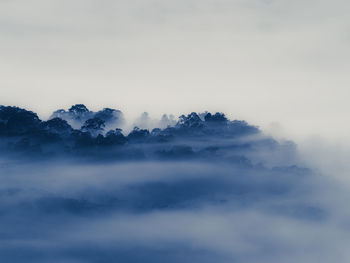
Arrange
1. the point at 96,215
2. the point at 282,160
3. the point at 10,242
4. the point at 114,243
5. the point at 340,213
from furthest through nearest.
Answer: the point at 282,160, the point at 340,213, the point at 96,215, the point at 114,243, the point at 10,242

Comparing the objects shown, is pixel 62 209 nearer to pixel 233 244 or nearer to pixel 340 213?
pixel 233 244

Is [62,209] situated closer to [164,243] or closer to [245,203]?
[164,243]

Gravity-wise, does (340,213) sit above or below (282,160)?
below

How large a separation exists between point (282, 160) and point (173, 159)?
22924 mm

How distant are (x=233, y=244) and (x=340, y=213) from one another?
22.3m

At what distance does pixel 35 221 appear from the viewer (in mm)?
73750

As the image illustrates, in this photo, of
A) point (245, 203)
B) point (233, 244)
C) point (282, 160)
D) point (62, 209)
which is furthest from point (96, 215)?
point (282, 160)

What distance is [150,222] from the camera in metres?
84.1

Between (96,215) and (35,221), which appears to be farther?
(96,215)

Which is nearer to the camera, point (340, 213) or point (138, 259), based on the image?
point (138, 259)

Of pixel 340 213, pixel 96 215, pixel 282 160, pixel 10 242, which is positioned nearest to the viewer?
pixel 10 242

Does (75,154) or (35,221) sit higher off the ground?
(75,154)

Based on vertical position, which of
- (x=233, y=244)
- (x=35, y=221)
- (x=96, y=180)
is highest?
(x=96, y=180)


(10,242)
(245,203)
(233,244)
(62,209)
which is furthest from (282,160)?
(10,242)
